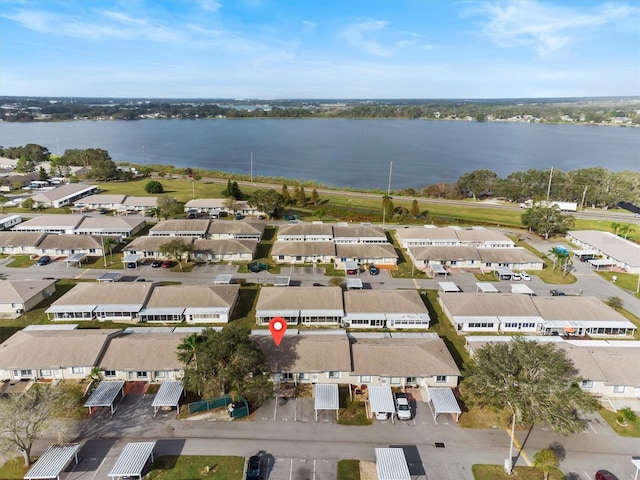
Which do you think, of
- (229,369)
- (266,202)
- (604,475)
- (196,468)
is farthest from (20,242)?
(604,475)

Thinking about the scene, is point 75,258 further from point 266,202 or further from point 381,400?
point 381,400

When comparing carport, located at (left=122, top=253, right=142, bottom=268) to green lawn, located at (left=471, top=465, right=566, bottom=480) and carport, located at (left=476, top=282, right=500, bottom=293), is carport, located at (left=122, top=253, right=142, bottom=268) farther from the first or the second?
green lawn, located at (left=471, top=465, right=566, bottom=480)

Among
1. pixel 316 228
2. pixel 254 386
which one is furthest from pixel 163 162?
pixel 254 386

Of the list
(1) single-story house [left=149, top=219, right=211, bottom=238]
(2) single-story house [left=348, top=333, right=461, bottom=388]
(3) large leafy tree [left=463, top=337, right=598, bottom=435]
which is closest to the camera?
(3) large leafy tree [left=463, top=337, right=598, bottom=435]

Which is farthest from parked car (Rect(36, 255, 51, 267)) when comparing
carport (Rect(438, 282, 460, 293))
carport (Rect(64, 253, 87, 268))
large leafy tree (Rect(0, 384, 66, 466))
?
carport (Rect(438, 282, 460, 293))

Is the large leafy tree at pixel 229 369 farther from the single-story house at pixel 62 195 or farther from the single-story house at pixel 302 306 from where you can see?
the single-story house at pixel 62 195

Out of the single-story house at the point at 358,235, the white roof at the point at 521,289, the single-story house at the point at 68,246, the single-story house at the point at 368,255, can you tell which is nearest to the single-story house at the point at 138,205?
the single-story house at the point at 68,246

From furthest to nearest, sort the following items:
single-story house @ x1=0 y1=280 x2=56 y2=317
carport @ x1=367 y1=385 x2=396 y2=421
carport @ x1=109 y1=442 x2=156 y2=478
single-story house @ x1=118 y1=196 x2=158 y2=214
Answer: single-story house @ x1=118 y1=196 x2=158 y2=214, single-story house @ x1=0 y1=280 x2=56 y2=317, carport @ x1=367 y1=385 x2=396 y2=421, carport @ x1=109 y1=442 x2=156 y2=478
